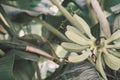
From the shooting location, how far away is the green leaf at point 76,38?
0.55 meters

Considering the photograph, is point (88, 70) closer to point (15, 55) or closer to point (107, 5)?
point (15, 55)

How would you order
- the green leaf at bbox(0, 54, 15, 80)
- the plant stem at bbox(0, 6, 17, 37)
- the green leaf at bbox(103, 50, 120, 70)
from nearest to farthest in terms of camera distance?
the green leaf at bbox(103, 50, 120, 70) < the green leaf at bbox(0, 54, 15, 80) < the plant stem at bbox(0, 6, 17, 37)

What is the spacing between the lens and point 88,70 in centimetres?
62

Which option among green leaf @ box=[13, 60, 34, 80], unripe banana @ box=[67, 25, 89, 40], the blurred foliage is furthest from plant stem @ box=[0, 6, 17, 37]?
unripe banana @ box=[67, 25, 89, 40]

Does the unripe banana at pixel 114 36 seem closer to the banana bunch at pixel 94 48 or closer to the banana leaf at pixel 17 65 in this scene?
the banana bunch at pixel 94 48

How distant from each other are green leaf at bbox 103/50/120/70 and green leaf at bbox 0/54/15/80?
198mm

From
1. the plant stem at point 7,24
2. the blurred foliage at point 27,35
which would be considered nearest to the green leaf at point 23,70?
the blurred foliage at point 27,35

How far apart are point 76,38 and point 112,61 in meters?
0.07

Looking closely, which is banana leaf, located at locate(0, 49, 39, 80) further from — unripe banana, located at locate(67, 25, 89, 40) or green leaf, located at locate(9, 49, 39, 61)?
unripe banana, located at locate(67, 25, 89, 40)

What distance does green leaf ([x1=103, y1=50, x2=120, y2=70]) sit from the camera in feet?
1.72

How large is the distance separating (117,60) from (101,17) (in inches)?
5.5

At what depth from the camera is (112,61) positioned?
0.53 meters

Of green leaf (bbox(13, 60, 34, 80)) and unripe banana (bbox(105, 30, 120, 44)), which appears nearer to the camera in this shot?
unripe banana (bbox(105, 30, 120, 44))

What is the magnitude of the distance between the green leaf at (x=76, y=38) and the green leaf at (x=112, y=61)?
4cm
